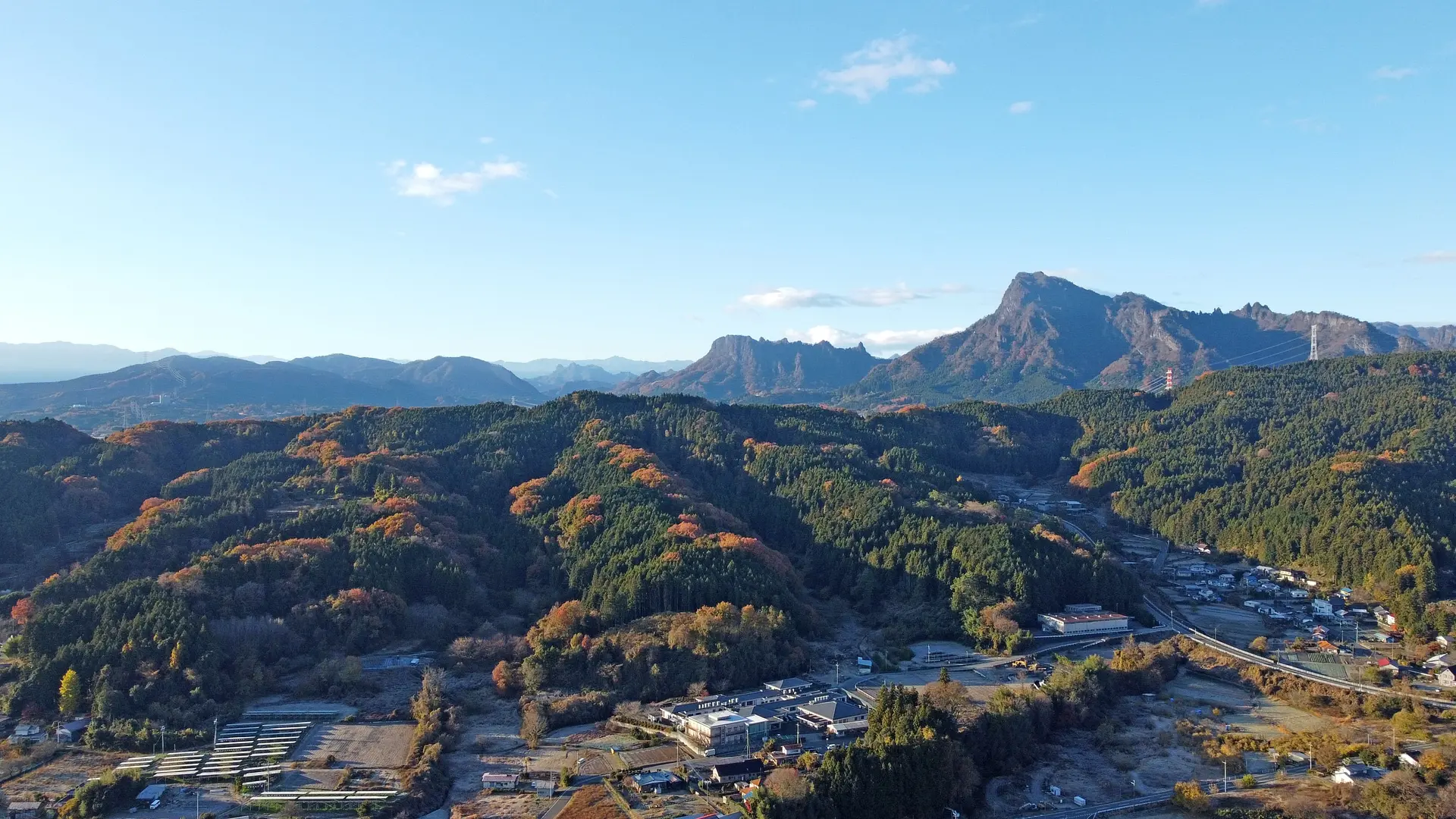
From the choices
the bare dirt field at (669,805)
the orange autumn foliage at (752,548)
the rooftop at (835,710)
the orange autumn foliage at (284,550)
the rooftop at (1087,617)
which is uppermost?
the orange autumn foliage at (284,550)

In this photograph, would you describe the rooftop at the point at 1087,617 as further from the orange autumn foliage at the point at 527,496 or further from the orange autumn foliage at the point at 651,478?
the orange autumn foliage at the point at 527,496

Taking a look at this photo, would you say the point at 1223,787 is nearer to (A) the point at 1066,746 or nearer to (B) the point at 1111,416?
(A) the point at 1066,746

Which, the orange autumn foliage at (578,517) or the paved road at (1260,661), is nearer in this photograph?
the paved road at (1260,661)

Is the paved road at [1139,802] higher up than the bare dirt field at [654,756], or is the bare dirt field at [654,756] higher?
the bare dirt field at [654,756]

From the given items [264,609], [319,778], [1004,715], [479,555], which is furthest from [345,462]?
[1004,715]

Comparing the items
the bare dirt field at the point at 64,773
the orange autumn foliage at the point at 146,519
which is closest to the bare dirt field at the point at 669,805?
the bare dirt field at the point at 64,773

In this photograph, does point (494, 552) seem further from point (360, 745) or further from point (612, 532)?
point (360, 745)
